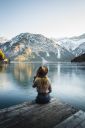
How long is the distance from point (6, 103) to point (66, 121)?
1244 cm

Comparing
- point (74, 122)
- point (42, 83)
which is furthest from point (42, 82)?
point (74, 122)

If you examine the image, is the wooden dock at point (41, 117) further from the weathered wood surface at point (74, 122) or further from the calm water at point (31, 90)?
the calm water at point (31, 90)

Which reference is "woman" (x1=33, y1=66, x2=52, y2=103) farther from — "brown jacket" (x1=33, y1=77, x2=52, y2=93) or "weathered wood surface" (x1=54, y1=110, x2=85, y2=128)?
"weathered wood surface" (x1=54, y1=110, x2=85, y2=128)

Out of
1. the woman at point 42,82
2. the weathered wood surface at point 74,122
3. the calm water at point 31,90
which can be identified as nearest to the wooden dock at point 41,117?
the weathered wood surface at point 74,122

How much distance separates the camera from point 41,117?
29.5ft

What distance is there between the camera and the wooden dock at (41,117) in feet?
26.5

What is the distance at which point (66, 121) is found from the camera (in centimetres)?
855

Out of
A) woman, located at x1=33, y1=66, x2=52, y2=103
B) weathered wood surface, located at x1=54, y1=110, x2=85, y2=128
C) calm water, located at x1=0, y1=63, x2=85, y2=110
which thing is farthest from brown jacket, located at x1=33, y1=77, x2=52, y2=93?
calm water, located at x1=0, y1=63, x2=85, y2=110

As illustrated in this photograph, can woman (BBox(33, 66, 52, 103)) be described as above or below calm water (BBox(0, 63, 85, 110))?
above

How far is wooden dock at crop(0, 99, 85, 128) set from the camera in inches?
318

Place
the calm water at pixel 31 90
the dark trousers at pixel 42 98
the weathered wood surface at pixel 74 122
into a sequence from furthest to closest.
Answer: the calm water at pixel 31 90
the dark trousers at pixel 42 98
the weathered wood surface at pixel 74 122

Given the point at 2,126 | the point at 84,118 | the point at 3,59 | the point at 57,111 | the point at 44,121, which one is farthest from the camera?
the point at 3,59

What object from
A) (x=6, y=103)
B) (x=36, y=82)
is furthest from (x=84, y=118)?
(x=6, y=103)

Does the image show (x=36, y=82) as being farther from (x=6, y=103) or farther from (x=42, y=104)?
(x=6, y=103)
